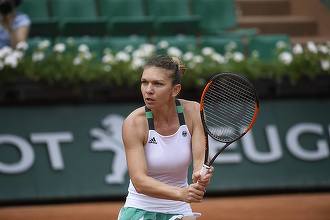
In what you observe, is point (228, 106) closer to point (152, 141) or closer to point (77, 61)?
point (152, 141)

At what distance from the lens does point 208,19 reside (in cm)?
1131

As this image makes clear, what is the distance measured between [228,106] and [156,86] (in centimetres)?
49

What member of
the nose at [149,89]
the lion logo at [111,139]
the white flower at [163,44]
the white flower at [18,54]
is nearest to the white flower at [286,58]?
the white flower at [163,44]

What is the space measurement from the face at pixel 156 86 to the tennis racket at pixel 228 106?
0.18m

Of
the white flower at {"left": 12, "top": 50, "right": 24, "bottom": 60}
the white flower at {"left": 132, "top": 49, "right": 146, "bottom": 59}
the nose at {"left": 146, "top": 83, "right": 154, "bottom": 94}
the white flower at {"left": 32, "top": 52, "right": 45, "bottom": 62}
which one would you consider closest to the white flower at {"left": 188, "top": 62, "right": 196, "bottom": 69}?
the white flower at {"left": 132, "top": 49, "right": 146, "bottom": 59}

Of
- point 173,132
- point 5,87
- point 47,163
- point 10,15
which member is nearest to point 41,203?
point 47,163

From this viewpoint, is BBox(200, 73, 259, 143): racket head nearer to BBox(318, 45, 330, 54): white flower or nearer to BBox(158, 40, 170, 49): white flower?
BBox(318, 45, 330, 54): white flower

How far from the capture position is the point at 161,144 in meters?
4.18

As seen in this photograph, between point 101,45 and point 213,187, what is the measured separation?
2164 mm

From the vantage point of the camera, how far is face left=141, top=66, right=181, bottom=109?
4094mm

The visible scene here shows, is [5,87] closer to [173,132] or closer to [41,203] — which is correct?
[41,203]

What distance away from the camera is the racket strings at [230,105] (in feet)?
13.7

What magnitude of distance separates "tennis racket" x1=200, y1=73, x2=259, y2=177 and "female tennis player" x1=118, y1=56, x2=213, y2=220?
94 mm

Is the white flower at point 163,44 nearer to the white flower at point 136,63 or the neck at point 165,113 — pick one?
the white flower at point 136,63
